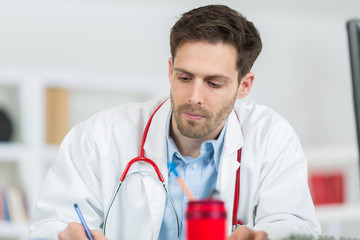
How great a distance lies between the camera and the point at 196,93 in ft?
5.30

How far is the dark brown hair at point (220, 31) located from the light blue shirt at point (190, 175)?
254 millimetres

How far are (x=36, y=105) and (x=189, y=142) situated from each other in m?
2.49

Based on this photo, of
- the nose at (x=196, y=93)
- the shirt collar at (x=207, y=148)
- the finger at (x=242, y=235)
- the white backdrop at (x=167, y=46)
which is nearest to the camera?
the finger at (x=242, y=235)

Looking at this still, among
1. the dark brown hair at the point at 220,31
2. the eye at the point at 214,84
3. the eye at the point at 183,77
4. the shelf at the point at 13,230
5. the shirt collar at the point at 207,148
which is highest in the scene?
the dark brown hair at the point at 220,31

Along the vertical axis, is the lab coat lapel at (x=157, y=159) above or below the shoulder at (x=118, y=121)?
below

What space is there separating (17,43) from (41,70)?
0.39 m

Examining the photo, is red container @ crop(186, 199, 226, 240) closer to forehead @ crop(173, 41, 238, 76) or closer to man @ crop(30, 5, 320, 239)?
man @ crop(30, 5, 320, 239)

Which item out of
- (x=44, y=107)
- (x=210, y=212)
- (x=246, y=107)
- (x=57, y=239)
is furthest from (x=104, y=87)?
(x=210, y=212)

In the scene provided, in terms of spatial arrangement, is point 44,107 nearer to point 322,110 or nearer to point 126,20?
point 126,20

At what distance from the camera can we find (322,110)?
4922 millimetres

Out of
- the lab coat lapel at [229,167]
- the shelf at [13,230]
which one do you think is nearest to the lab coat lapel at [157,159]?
the lab coat lapel at [229,167]

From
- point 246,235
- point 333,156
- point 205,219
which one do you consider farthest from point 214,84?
point 333,156

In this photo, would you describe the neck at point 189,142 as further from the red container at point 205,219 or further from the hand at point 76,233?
the red container at point 205,219

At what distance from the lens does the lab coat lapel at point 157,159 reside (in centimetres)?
164
